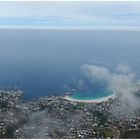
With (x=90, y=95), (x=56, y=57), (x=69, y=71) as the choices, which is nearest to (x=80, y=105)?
(x=90, y=95)

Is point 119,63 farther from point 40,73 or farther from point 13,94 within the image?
point 13,94

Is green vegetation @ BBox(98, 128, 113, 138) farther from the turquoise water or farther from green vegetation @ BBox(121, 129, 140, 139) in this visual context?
the turquoise water

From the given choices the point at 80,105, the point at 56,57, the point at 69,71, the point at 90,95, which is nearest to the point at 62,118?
the point at 80,105

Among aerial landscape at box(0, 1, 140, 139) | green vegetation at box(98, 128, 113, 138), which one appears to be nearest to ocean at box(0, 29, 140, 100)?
aerial landscape at box(0, 1, 140, 139)

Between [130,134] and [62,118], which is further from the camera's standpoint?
[62,118]

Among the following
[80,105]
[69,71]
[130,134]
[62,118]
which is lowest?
[130,134]

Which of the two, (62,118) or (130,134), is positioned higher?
(62,118)


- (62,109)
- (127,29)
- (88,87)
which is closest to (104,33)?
(127,29)

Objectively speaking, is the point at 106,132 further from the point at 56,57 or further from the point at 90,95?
the point at 56,57
